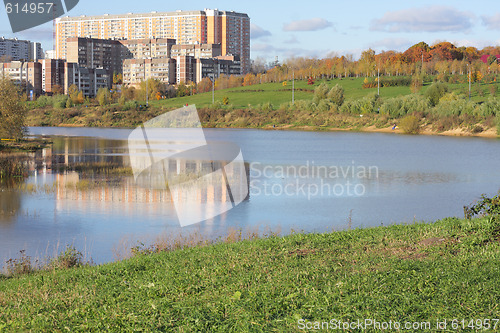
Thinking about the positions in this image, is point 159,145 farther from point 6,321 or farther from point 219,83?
point 219,83

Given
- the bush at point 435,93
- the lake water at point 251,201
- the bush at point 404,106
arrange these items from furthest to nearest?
the bush at point 435,93, the bush at point 404,106, the lake water at point 251,201

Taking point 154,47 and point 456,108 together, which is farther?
point 154,47

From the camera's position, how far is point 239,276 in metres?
6.61

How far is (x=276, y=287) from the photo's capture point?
6.00 meters

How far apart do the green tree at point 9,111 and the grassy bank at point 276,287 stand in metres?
30.2

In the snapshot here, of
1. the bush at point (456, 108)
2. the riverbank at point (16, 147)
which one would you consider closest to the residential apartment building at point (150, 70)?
the bush at point (456, 108)

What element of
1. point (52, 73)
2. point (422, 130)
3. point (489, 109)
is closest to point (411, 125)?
point (422, 130)

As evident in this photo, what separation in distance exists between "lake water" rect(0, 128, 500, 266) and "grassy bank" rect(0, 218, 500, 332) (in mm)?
3752

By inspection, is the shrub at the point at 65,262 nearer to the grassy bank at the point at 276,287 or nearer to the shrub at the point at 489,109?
the grassy bank at the point at 276,287

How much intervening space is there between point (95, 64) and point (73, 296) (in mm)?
179313

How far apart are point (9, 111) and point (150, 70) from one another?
12663cm

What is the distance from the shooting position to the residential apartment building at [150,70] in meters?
159

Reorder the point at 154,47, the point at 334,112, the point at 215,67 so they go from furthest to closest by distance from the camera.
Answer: the point at 154,47
the point at 215,67
the point at 334,112

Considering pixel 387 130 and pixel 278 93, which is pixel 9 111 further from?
pixel 278 93
